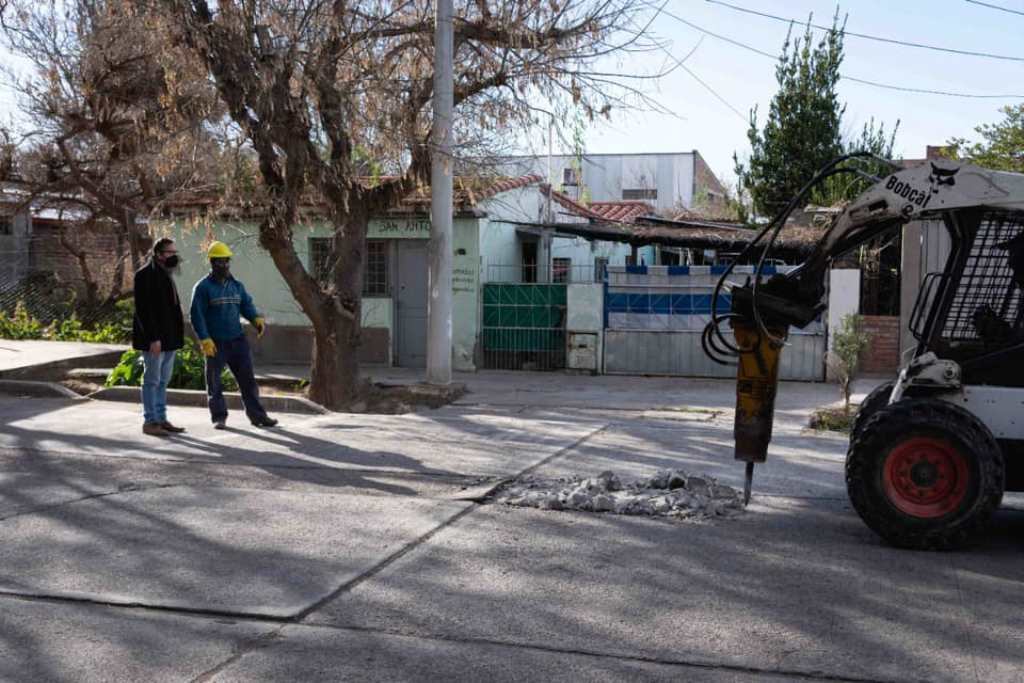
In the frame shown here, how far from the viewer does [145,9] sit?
38.8ft

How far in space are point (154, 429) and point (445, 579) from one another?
547 centimetres

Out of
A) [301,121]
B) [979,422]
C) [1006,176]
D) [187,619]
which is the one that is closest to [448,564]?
[187,619]

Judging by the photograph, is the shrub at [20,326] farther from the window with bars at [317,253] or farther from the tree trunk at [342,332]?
the tree trunk at [342,332]

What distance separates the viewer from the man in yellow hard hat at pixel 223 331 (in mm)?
10445

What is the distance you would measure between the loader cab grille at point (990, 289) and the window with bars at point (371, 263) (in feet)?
44.6

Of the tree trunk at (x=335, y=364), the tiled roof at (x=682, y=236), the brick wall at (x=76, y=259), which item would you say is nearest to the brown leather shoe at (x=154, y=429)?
the tree trunk at (x=335, y=364)

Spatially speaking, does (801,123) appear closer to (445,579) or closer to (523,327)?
(523,327)

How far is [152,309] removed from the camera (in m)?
9.92

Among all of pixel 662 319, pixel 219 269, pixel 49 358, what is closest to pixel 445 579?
pixel 219 269

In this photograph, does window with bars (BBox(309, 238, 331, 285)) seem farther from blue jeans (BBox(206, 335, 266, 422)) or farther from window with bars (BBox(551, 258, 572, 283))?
blue jeans (BBox(206, 335, 266, 422))

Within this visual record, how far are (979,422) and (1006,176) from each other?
4.74ft

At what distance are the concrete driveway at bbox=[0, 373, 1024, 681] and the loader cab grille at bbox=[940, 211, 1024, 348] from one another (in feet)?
4.22

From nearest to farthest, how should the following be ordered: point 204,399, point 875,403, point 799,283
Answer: point 799,283, point 875,403, point 204,399

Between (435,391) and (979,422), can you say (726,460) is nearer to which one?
(979,422)
